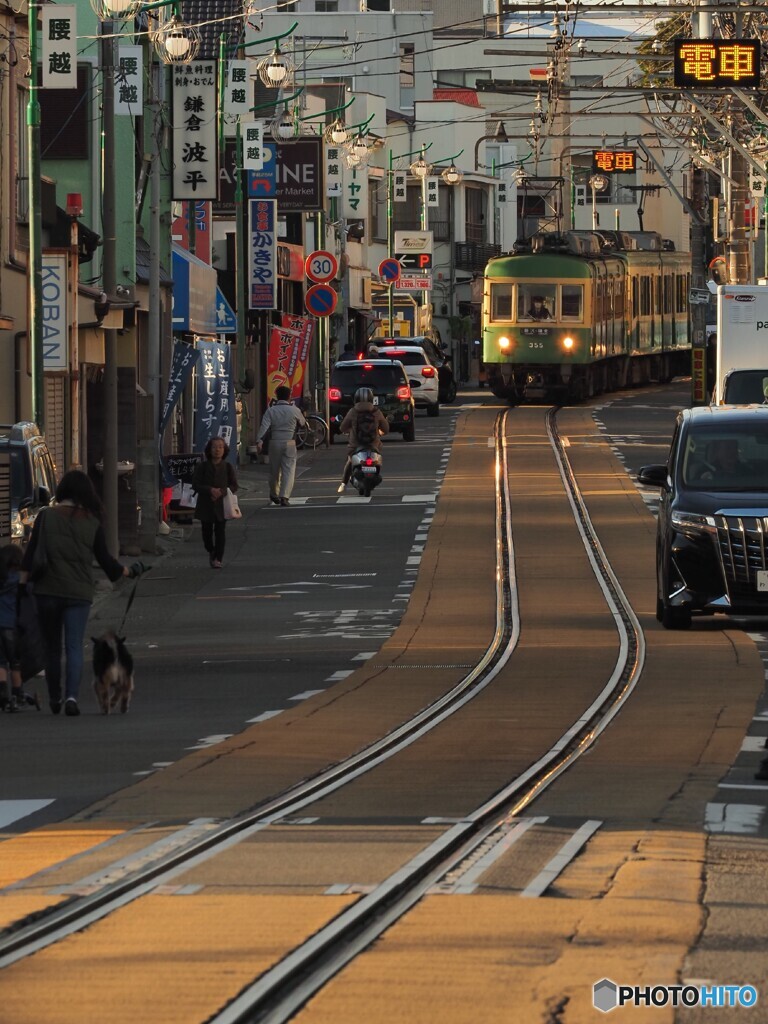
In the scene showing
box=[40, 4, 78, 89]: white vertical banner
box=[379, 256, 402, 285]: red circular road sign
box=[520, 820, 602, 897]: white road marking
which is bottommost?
box=[520, 820, 602, 897]: white road marking

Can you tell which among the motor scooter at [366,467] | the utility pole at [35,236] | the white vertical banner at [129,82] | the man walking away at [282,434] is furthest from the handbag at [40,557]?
the motor scooter at [366,467]

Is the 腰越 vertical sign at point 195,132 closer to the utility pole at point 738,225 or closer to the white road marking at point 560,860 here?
the utility pole at point 738,225

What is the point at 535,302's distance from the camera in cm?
5734

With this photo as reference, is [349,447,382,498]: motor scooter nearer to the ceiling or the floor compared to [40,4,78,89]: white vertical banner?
nearer to the floor

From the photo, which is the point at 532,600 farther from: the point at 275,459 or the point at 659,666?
the point at 275,459

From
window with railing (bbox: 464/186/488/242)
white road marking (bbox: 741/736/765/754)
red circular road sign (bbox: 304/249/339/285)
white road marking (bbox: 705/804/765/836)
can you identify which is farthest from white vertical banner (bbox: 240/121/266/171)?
window with railing (bbox: 464/186/488/242)

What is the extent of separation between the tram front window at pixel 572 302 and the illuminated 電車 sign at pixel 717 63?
71.3ft

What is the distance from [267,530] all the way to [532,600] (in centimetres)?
942

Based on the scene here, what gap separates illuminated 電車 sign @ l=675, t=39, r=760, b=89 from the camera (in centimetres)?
3472

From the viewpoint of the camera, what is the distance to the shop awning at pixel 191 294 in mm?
39531

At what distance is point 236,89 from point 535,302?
17288 mm

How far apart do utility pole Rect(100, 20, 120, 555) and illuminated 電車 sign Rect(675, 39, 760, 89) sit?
33.9 ft

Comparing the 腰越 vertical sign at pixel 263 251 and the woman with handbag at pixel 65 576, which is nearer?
the woman with handbag at pixel 65 576

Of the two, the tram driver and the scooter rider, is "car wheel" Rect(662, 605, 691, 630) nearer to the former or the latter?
the scooter rider
